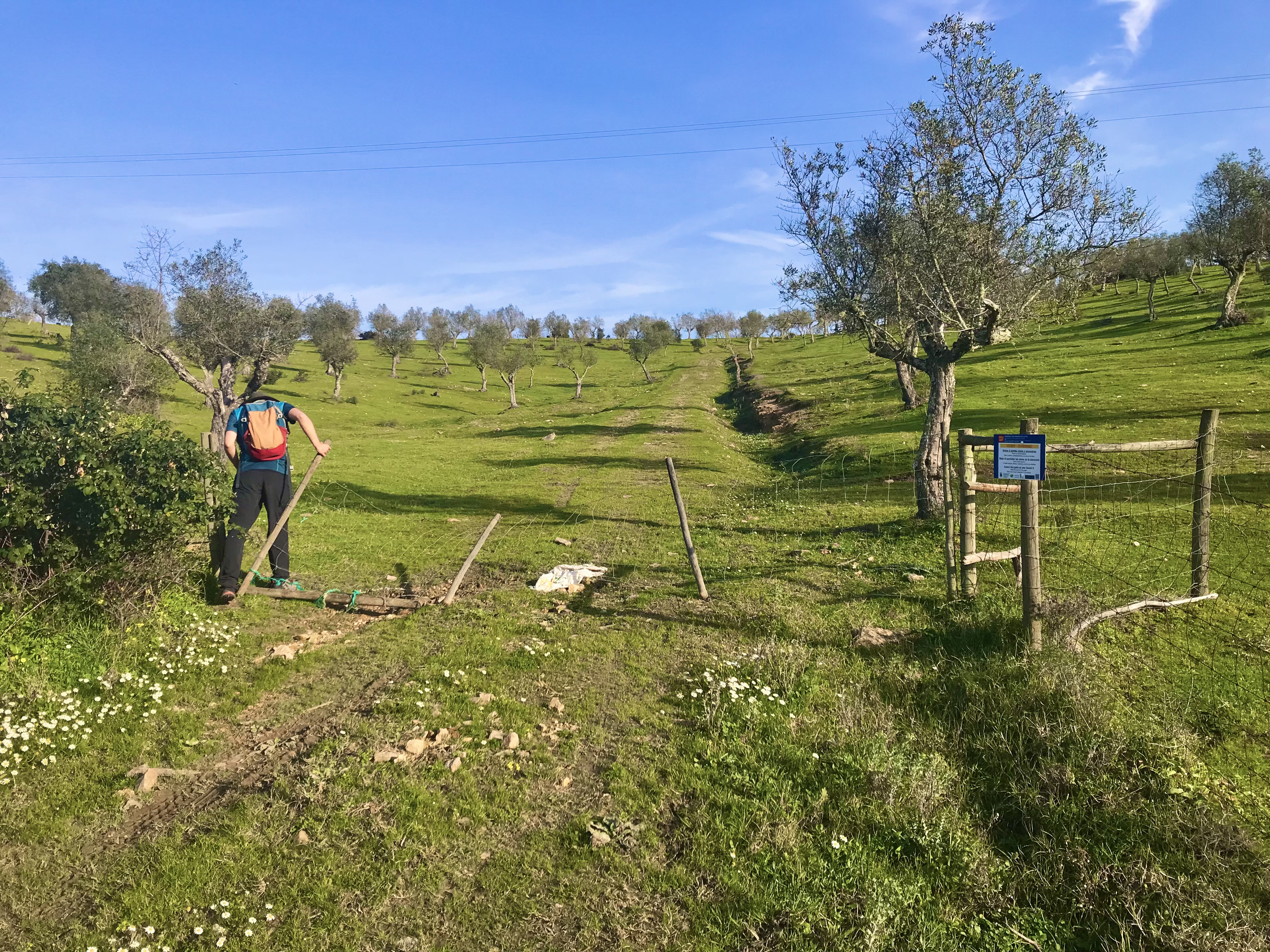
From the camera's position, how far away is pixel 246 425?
10.8 meters

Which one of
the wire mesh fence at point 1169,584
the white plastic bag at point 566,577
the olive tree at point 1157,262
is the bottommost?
the wire mesh fence at point 1169,584

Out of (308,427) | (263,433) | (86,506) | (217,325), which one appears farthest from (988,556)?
(217,325)

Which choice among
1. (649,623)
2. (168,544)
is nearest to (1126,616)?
(649,623)

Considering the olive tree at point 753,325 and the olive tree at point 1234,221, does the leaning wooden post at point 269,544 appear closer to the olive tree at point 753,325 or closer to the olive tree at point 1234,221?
the olive tree at point 1234,221

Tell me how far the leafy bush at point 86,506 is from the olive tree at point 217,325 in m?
25.9

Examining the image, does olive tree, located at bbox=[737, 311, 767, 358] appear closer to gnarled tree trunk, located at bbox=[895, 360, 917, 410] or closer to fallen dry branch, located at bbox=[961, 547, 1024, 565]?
gnarled tree trunk, located at bbox=[895, 360, 917, 410]

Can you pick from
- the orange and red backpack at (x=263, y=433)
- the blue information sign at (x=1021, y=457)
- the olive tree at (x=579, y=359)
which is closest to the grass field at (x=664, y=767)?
the blue information sign at (x=1021, y=457)

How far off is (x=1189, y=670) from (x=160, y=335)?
38.4 meters

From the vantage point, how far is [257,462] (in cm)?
1098

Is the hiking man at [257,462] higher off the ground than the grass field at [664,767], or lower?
higher

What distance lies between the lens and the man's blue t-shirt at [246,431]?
35.6ft

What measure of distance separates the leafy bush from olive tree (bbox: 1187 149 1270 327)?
59.6m

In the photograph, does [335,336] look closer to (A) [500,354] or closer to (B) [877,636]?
(A) [500,354]

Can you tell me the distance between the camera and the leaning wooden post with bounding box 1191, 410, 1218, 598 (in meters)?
9.82
